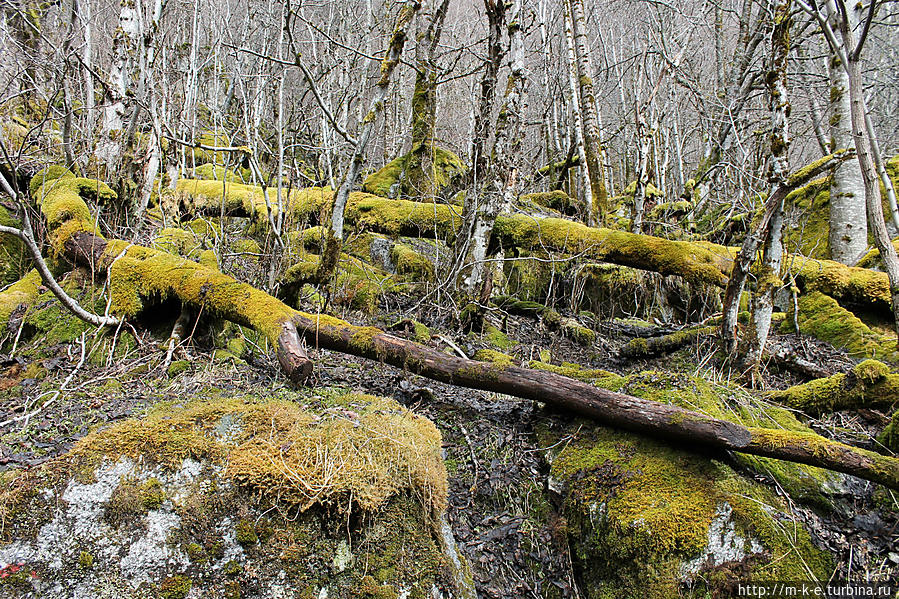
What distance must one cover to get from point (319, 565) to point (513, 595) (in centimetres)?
130

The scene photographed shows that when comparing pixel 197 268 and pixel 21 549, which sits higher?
pixel 197 268

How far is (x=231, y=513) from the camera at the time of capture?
7.41 ft

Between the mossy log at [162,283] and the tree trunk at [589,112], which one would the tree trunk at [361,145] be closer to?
the mossy log at [162,283]

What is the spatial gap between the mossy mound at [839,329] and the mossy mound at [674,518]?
9.55 feet

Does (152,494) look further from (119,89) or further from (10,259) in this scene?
(119,89)

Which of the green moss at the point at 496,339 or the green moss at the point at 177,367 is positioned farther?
the green moss at the point at 496,339

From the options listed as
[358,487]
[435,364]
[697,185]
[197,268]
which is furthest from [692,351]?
[697,185]

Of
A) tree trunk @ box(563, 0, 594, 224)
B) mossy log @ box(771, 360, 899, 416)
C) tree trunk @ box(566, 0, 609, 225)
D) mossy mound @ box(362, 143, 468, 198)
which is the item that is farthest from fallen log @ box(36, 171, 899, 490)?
tree trunk @ box(563, 0, 594, 224)

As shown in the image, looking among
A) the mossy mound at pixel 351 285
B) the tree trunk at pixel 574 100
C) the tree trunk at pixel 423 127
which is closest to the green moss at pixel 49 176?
the mossy mound at pixel 351 285

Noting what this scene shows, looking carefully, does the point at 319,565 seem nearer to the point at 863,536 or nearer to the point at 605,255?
the point at 863,536

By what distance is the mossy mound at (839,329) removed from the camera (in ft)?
17.4

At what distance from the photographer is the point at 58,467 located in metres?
2.18

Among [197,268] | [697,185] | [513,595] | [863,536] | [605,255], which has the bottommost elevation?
[513,595]

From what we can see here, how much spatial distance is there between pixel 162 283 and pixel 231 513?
109 inches
